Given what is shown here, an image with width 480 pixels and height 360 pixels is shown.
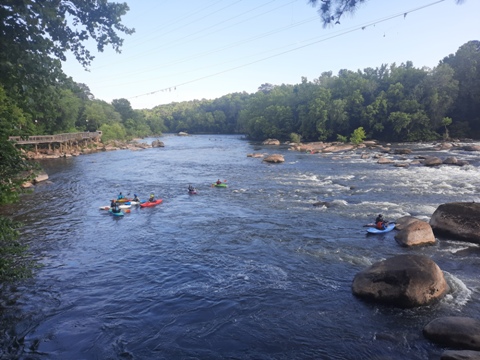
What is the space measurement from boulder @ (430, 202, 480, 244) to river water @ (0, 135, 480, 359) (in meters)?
0.70

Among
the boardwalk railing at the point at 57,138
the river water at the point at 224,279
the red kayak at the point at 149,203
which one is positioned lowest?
the river water at the point at 224,279

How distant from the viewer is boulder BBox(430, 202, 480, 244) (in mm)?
14562

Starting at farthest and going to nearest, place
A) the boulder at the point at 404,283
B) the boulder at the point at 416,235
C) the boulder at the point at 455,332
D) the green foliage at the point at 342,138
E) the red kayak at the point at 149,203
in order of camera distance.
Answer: the green foliage at the point at 342,138
the red kayak at the point at 149,203
the boulder at the point at 416,235
the boulder at the point at 404,283
the boulder at the point at 455,332

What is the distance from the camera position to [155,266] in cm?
1357

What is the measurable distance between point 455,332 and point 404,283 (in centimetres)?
201

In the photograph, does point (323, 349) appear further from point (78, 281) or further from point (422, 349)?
point (78, 281)

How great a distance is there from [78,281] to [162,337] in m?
5.09

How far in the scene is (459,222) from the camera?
591 inches

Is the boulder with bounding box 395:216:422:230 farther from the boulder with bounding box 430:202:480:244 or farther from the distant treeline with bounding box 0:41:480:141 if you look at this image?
the distant treeline with bounding box 0:41:480:141

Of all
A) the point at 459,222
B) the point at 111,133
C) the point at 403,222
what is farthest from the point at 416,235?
the point at 111,133

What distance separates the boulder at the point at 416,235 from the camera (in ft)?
47.5

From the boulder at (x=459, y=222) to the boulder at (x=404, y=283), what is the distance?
5.33 meters

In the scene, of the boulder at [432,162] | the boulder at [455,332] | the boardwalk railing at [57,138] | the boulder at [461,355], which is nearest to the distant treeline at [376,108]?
the boardwalk railing at [57,138]

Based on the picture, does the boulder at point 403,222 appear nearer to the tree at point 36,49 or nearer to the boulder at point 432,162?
the tree at point 36,49
